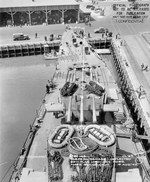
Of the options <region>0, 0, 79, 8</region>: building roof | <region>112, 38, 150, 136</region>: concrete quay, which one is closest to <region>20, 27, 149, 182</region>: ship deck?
<region>112, 38, 150, 136</region>: concrete quay

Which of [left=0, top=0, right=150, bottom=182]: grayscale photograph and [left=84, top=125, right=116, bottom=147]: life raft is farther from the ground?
[left=84, top=125, right=116, bottom=147]: life raft

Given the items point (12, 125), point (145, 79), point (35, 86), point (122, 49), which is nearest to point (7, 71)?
point (35, 86)

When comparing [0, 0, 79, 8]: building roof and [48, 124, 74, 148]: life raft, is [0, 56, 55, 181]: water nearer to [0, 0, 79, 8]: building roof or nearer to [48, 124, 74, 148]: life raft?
[48, 124, 74, 148]: life raft

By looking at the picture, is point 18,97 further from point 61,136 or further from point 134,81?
point 61,136

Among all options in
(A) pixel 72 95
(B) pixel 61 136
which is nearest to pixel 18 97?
(A) pixel 72 95

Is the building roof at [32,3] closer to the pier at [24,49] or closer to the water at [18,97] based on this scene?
the pier at [24,49]

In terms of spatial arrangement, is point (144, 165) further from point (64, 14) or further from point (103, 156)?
point (64, 14)
